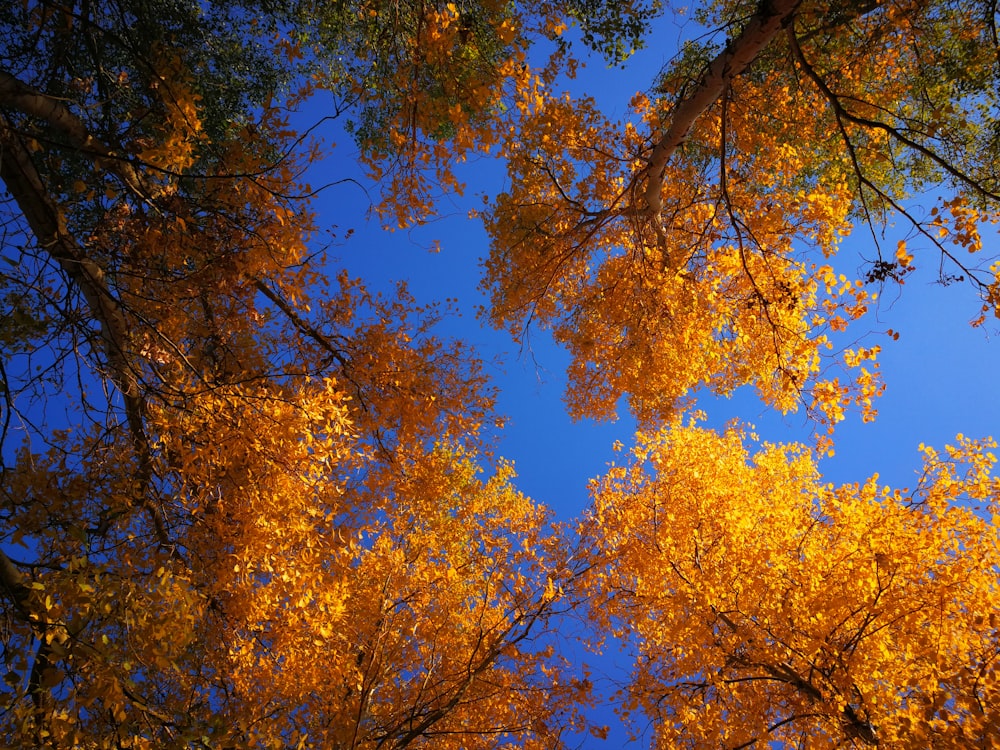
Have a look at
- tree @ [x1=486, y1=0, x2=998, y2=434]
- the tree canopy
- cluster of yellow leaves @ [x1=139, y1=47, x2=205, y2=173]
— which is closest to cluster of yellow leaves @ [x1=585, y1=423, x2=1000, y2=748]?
the tree canopy

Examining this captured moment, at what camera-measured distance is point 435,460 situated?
24.9 feet

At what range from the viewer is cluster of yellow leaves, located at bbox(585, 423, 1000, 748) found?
18.2ft

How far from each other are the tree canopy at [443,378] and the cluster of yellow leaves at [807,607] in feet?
0.16

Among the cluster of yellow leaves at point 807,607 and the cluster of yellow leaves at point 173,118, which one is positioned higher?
the cluster of yellow leaves at point 173,118

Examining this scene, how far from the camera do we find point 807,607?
6074 mm

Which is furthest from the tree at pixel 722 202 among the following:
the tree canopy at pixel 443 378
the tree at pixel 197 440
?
the tree at pixel 197 440

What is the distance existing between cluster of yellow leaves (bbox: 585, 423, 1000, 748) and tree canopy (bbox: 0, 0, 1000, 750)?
50mm

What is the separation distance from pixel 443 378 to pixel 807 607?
4.84 meters

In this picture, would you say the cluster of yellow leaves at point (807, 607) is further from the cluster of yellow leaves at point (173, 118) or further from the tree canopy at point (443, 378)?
the cluster of yellow leaves at point (173, 118)

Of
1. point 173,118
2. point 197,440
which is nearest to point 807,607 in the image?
point 197,440

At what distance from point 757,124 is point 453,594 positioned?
7.63m

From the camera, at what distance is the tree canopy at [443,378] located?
374cm

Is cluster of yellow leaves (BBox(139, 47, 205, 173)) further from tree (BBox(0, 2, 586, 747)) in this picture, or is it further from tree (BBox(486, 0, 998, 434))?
tree (BBox(486, 0, 998, 434))

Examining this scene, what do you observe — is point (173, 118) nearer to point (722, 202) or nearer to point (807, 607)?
point (722, 202)
